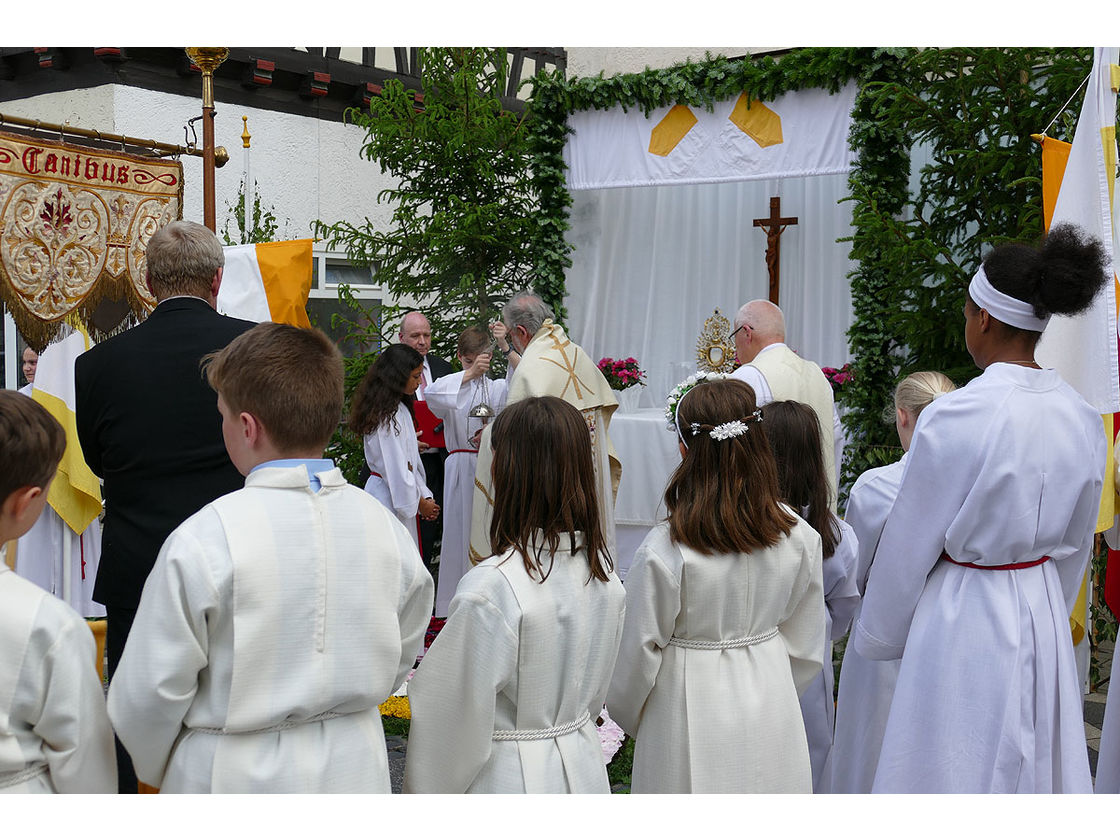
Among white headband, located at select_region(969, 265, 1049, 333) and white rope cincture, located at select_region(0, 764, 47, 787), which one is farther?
white headband, located at select_region(969, 265, 1049, 333)

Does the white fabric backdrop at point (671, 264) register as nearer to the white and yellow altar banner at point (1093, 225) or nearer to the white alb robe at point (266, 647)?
the white and yellow altar banner at point (1093, 225)

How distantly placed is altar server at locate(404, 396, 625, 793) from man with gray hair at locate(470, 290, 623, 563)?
3.55 m

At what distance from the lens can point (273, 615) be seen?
6.69 feet

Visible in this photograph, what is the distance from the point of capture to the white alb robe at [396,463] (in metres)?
6.43

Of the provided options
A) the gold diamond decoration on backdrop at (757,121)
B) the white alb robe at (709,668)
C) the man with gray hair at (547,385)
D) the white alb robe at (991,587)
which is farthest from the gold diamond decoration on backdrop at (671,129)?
the white alb robe at (709,668)

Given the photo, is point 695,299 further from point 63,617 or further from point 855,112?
point 63,617

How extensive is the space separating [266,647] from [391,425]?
14.5ft

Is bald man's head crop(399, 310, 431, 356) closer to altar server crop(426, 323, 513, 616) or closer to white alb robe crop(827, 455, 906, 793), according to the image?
altar server crop(426, 323, 513, 616)

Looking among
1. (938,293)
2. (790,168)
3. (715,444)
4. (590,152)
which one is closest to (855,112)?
(790,168)

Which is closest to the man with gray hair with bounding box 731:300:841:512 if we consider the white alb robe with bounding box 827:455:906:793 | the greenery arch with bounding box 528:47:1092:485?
the greenery arch with bounding box 528:47:1092:485

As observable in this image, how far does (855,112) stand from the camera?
7469mm

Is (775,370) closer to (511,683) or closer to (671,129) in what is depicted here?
(511,683)

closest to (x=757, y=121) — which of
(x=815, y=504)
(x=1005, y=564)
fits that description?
(x=815, y=504)

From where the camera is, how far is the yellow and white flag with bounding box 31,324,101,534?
202 inches
